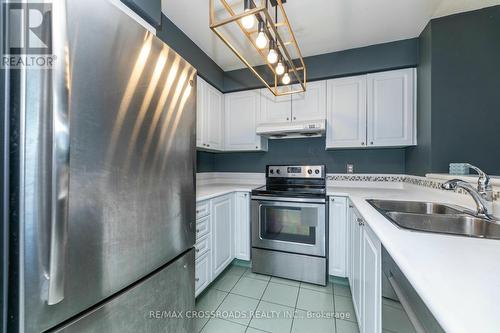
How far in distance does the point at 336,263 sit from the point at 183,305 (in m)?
1.56

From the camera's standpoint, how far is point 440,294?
0.47 meters

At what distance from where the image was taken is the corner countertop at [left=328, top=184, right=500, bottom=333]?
40 cm

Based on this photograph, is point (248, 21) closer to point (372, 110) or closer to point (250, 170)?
point (372, 110)

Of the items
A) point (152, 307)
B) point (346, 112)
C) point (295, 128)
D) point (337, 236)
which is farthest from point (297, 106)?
point (152, 307)

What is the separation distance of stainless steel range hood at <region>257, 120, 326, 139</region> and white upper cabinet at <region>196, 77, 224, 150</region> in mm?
564

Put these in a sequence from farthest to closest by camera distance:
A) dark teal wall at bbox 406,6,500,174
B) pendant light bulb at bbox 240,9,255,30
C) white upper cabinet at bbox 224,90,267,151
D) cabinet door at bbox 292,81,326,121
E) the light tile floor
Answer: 1. white upper cabinet at bbox 224,90,267,151
2. cabinet door at bbox 292,81,326,121
3. dark teal wall at bbox 406,6,500,174
4. the light tile floor
5. pendant light bulb at bbox 240,9,255,30

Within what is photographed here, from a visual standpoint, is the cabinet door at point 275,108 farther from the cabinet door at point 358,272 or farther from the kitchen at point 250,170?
the cabinet door at point 358,272

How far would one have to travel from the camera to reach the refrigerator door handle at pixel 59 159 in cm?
53

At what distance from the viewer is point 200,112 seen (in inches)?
92.9

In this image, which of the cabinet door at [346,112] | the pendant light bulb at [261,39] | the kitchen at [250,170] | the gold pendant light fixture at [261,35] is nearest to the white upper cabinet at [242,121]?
the kitchen at [250,170]

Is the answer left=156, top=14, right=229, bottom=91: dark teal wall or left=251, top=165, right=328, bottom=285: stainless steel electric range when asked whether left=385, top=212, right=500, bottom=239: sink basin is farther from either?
left=156, top=14, right=229, bottom=91: dark teal wall

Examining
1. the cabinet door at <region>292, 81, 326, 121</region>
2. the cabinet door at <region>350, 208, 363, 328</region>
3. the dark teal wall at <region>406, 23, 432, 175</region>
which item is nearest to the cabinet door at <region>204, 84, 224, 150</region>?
the cabinet door at <region>292, 81, 326, 121</region>

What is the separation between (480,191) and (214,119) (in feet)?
7.92

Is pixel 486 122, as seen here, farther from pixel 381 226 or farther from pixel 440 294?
pixel 440 294
